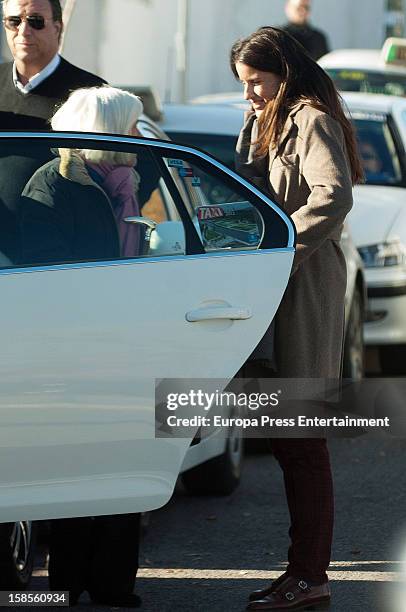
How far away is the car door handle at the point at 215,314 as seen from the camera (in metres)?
4.55

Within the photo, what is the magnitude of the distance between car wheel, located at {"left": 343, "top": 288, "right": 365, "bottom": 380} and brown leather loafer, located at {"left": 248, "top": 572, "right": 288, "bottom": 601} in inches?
142

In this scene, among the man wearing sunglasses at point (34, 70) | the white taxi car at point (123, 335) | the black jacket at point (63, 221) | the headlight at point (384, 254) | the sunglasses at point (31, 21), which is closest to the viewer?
the white taxi car at point (123, 335)

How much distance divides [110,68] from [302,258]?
52.8 ft

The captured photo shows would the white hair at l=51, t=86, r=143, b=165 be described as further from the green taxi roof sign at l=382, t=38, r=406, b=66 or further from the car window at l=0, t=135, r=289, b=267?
the green taxi roof sign at l=382, t=38, r=406, b=66

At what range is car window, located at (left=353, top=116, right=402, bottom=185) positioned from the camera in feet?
33.7

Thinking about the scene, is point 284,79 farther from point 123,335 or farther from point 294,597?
point 294,597

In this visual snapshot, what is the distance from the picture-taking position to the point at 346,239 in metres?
8.52

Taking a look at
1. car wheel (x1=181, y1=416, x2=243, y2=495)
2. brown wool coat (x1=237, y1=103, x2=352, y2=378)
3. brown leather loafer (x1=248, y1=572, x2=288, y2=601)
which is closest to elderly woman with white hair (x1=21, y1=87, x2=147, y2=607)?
brown leather loafer (x1=248, y1=572, x2=288, y2=601)

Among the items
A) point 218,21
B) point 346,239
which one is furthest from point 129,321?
point 218,21

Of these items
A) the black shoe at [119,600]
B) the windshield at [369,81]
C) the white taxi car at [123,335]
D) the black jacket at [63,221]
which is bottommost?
the windshield at [369,81]

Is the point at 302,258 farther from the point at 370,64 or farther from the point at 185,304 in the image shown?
the point at 370,64

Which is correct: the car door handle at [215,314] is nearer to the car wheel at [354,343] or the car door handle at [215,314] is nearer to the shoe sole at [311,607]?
the shoe sole at [311,607]

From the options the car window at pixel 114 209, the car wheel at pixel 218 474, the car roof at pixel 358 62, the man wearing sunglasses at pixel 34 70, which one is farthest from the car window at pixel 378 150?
the car window at pixel 114 209

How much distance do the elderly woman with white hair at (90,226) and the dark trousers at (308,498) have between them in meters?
0.52
